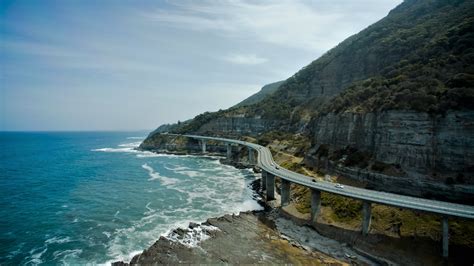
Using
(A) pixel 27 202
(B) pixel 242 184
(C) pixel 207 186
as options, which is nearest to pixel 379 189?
(B) pixel 242 184

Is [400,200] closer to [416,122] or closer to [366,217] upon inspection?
[366,217]

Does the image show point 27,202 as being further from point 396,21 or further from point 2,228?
point 396,21

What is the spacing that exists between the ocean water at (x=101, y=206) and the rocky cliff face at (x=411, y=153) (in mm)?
20292

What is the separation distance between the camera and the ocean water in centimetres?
3312

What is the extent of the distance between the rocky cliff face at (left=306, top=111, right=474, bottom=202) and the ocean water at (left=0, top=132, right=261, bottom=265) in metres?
20.3

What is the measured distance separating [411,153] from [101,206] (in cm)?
5080

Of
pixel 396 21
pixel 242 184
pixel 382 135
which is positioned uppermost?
pixel 396 21

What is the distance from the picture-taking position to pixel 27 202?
5088cm

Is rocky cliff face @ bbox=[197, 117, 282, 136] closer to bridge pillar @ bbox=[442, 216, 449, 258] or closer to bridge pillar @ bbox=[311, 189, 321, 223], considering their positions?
bridge pillar @ bbox=[311, 189, 321, 223]

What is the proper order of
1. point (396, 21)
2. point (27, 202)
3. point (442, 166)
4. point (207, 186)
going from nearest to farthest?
point (442, 166)
point (27, 202)
point (207, 186)
point (396, 21)

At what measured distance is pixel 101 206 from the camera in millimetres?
48969

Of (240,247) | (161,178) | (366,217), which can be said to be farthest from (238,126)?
(240,247)

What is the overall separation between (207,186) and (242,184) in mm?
8556

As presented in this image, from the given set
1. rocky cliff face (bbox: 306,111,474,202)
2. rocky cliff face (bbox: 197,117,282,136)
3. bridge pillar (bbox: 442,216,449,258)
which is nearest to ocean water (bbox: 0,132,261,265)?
rocky cliff face (bbox: 306,111,474,202)
